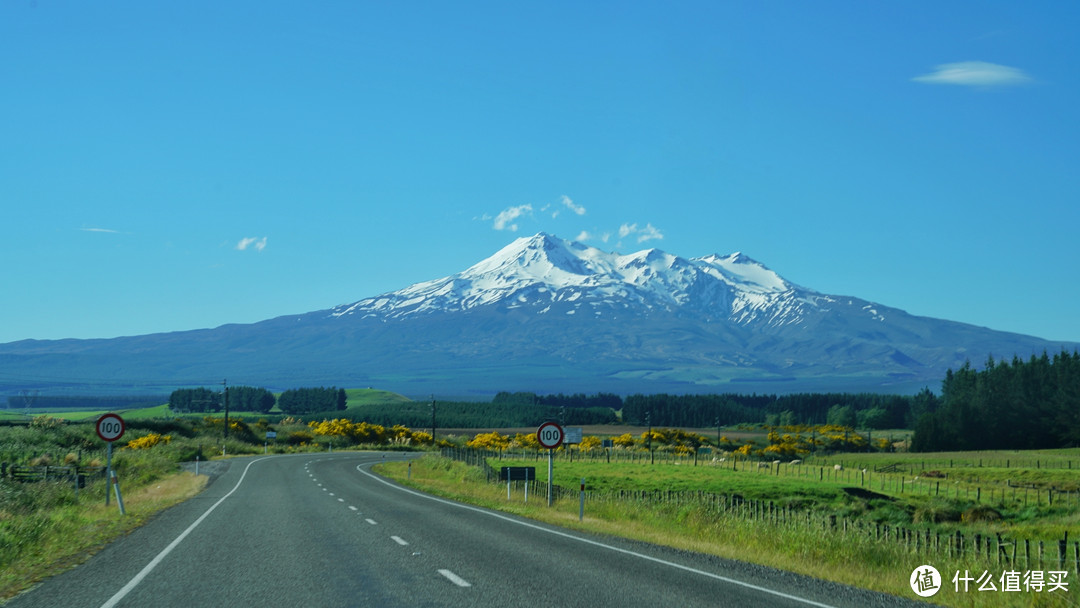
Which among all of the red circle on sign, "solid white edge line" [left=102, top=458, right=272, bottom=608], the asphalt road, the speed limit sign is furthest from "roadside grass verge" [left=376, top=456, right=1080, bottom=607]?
the red circle on sign

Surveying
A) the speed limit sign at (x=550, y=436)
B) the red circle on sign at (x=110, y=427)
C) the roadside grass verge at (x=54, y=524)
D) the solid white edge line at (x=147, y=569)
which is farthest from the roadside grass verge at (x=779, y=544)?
the red circle on sign at (x=110, y=427)

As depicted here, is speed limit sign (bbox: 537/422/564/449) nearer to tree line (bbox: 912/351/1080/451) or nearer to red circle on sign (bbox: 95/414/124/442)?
red circle on sign (bbox: 95/414/124/442)

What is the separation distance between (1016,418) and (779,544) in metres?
131

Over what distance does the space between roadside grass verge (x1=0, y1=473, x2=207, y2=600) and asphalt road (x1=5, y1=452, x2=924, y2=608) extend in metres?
0.47

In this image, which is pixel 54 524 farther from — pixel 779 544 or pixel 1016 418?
pixel 1016 418

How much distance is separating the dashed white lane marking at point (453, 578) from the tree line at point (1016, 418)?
5215 inches

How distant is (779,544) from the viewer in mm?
19625

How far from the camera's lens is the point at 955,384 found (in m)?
175

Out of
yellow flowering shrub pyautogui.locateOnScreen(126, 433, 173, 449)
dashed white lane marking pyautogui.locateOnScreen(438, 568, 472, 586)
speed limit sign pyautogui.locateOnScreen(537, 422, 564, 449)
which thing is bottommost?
yellow flowering shrub pyautogui.locateOnScreen(126, 433, 173, 449)

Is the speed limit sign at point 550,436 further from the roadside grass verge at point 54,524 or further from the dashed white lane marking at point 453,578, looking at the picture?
the dashed white lane marking at point 453,578

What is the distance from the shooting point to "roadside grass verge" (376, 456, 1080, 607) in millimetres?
14180

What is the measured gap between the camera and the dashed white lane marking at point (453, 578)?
13773 millimetres

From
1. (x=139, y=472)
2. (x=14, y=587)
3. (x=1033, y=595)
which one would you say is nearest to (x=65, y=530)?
(x=14, y=587)

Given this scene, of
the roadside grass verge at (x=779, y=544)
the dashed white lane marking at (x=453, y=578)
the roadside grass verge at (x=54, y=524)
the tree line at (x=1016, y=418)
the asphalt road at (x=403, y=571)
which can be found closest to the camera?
the asphalt road at (x=403, y=571)
